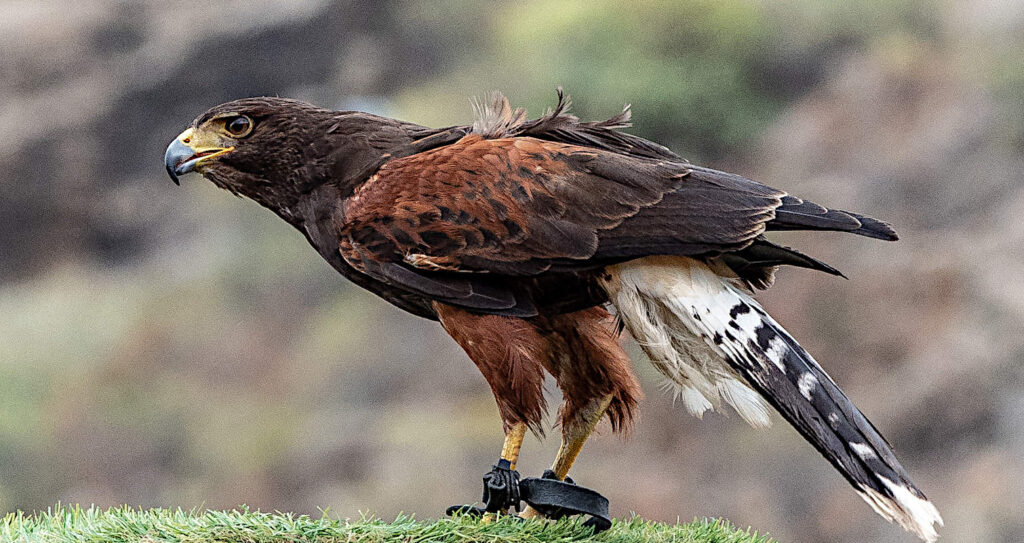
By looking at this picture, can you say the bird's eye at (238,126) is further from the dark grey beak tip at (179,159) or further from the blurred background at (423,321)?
the blurred background at (423,321)

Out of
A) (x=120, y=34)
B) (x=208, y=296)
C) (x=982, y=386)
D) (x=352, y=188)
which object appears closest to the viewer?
(x=352, y=188)

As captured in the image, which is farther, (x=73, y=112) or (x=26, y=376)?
(x=73, y=112)

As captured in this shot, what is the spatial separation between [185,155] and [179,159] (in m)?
0.02

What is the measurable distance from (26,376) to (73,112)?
6.17 feet

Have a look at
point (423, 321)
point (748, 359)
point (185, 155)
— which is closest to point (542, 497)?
point (748, 359)

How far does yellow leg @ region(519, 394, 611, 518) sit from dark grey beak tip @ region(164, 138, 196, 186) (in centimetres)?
131

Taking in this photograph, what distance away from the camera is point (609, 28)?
265 inches

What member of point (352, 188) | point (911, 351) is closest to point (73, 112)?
point (352, 188)

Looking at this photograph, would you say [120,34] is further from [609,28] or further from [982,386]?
[982,386]

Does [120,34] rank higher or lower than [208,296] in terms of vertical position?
higher

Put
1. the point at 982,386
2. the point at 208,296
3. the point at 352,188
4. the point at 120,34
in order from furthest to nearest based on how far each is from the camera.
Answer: the point at 120,34 < the point at 208,296 < the point at 982,386 < the point at 352,188

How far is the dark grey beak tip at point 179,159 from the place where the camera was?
110 inches

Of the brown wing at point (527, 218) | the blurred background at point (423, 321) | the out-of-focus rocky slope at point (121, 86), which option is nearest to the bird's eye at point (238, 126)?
the brown wing at point (527, 218)

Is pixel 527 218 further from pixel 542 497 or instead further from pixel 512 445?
pixel 542 497
